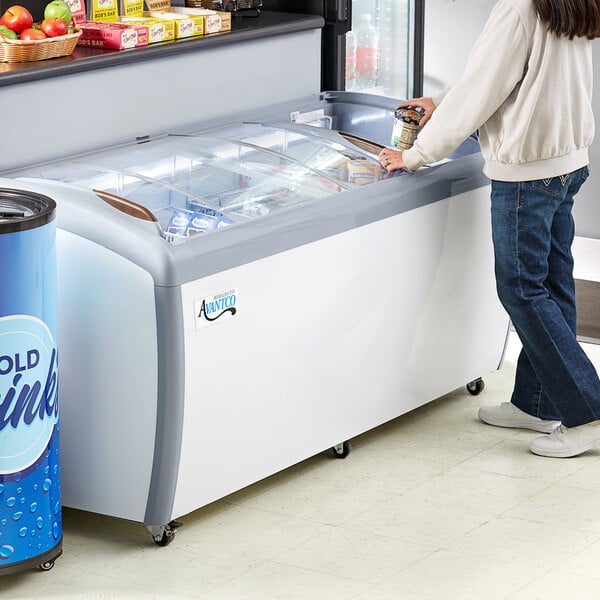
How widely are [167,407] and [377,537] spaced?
0.73m

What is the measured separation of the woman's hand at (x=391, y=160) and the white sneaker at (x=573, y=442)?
1028 millimetres

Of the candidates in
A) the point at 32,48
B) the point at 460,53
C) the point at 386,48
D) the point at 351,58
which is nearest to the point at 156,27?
the point at 32,48

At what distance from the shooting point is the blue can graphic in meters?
3.03

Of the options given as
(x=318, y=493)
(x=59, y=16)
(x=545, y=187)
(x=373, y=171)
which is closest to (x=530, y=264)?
(x=545, y=187)

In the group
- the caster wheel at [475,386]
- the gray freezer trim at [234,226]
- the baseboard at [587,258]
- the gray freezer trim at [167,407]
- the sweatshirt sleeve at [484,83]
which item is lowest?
the baseboard at [587,258]

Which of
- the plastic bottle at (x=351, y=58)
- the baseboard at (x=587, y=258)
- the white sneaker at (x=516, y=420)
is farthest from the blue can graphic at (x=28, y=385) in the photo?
the baseboard at (x=587, y=258)

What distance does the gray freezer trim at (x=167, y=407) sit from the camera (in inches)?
127

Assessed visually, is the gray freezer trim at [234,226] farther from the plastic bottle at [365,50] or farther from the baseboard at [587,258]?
the baseboard at [587,258]

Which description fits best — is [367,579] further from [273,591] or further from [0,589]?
[0,589]

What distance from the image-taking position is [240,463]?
3.62 meters

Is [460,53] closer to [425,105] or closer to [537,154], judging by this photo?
[425,105]

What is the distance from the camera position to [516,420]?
14.4 feet

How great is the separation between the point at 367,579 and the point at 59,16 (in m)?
1.96

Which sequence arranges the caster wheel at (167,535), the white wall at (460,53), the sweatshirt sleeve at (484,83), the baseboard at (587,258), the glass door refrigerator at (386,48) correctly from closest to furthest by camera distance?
1. the caster wheel at (167,535)
2. the sweatshirt sleeve at (484,83)
3. the glass door refrigerator at (386,48)
4. the baseboard at (587,258)
5. the white wall at (460,53)
